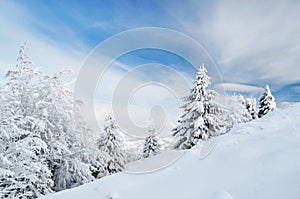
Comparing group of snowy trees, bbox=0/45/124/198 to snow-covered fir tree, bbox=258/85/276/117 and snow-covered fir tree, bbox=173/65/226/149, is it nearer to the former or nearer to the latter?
snow-covered fir tree, bbox=173/65/226/149

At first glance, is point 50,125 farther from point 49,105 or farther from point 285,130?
point 285,130

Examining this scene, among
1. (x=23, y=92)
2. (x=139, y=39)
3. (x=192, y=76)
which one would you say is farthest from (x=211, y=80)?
(x=23, y=92)

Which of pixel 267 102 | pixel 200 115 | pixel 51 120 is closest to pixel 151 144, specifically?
pixel 200 115

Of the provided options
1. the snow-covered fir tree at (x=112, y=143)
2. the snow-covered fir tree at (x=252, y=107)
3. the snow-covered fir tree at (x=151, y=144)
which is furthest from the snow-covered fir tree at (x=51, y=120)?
the snow-covered fir tree at (x=252, y=107)

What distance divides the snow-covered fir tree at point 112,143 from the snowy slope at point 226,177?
15218 millimetres

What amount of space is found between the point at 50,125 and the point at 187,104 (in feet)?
35.1

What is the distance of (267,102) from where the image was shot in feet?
97.3

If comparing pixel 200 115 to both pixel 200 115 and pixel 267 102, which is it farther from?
pixel 267 102

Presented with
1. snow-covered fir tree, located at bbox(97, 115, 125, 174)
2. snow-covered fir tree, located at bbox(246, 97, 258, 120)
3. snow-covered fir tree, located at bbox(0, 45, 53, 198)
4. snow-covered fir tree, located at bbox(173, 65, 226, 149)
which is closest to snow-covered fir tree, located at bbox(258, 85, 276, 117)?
snow-covered fir tree, located at bbox(246, 97, 258, 120)

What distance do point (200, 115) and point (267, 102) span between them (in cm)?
1743

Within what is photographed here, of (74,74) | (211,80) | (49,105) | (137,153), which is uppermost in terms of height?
(211,80)

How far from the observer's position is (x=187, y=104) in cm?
1831

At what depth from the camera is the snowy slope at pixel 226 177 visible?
4367 mm

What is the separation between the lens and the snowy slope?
437cm
